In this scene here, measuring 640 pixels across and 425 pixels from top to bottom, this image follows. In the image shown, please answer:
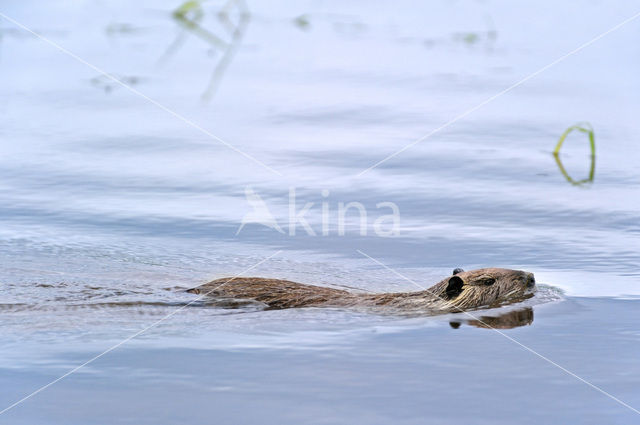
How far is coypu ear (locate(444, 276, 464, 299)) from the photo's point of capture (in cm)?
597

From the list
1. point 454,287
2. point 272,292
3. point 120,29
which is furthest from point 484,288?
point 120,29

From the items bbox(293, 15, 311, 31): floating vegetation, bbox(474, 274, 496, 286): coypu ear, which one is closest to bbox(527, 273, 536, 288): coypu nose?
bbox(474, 274, 496, 286): coypu ear

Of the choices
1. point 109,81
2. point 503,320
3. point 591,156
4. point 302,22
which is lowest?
point 503,320

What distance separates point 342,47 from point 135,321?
7.69 meters

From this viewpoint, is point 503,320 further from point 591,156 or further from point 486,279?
point 591,156

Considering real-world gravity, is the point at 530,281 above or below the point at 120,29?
below

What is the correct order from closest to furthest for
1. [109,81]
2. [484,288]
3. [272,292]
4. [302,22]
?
[272,292] → [484,288] → [109,81] → [302,22]

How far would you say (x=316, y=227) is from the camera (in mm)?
7238

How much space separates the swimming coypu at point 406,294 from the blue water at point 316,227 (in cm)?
16

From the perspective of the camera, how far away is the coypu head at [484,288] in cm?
599

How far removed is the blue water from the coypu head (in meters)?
0.12

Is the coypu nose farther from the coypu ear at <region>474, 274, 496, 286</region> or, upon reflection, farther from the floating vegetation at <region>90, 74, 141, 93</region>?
the floating vegetation at <region>90, 74, 141, 93</region>

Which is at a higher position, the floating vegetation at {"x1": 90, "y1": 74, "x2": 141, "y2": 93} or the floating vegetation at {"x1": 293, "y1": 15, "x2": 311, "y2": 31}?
the floating vegetation at {"x1": 293, "y1": 15, "x2": 311, "y2": 31}

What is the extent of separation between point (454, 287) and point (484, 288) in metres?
0.21
